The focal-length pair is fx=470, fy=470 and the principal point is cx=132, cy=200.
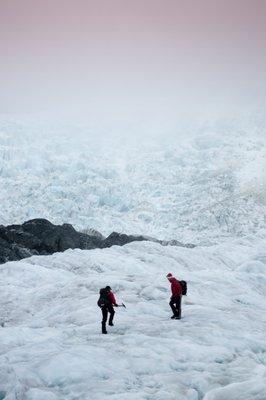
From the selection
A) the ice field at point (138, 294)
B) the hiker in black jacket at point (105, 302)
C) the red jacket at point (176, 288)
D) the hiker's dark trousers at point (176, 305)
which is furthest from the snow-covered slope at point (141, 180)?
the hiker in black jacket at point (105, 302)

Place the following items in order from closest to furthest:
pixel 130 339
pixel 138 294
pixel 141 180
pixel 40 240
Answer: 1. pixel 130 339
2. pixel 138 294
3. pixel 40 240
4. pixel 141 180

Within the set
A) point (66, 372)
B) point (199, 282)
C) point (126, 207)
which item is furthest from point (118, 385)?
point (126, 207)

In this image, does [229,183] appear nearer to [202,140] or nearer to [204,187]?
[204,187]

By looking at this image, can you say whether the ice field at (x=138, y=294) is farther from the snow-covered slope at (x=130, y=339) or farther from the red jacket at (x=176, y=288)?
the red jacket at (x=176, y=288)

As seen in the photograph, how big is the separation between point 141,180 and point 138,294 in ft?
186

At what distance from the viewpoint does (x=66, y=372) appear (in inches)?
423

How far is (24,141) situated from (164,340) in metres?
73.9

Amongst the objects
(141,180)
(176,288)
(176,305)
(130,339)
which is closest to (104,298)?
(130,339)

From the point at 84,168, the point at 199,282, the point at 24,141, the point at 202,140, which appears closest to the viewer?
the point at 199,282

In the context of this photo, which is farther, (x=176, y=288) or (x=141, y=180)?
(x=141, y=180)

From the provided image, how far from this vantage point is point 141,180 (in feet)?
251

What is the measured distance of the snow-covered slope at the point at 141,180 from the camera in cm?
6312

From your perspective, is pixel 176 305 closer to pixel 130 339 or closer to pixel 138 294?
pixel 130 339

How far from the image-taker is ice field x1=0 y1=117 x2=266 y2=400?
34.8ft
